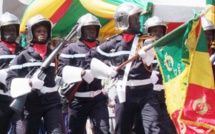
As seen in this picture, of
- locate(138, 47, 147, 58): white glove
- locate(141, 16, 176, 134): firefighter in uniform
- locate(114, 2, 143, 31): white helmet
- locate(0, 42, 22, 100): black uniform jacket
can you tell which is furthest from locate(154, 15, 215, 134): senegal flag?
locate(0, 42, 22, 100): black uniform jacket

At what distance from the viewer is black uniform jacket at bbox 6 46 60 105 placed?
764 centimetres

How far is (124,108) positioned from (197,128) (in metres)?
1.20

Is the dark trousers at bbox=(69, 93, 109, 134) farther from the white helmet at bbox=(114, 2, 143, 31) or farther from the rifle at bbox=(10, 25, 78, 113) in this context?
the white helmet at bbox=(114, 2, 143, 31)

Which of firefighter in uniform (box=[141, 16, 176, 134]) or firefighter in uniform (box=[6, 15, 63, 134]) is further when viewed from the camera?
firefighter in uniform (box=[141, 16, 176, 134])

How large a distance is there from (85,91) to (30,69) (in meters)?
0.95

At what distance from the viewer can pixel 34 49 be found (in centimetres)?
784

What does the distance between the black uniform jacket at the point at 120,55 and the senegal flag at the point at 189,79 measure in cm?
43

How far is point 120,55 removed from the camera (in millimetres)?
7777

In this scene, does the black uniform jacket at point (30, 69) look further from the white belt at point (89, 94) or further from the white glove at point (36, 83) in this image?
the white belt at point (89, 94)

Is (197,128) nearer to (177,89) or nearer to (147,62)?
(177,89)

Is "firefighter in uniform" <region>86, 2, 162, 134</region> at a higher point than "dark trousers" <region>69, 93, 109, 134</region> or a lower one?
higher

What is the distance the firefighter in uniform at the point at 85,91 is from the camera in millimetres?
8047

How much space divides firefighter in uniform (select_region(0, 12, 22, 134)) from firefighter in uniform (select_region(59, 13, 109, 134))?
72 cm

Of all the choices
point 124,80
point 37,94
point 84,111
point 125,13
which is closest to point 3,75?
point 37,94
